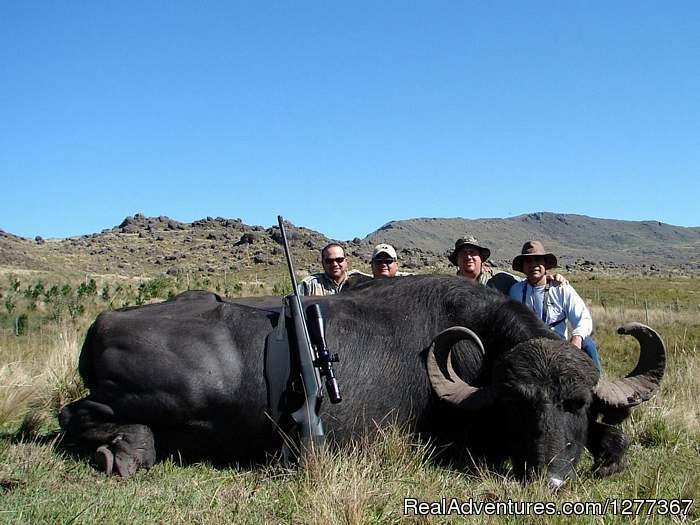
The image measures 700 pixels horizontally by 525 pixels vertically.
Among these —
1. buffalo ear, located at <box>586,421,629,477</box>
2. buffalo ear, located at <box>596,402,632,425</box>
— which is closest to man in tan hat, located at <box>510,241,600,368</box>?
buffalo ear, located at <box>596,402,632,425</box>

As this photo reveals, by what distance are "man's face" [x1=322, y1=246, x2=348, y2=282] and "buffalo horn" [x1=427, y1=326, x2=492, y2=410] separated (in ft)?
12.0

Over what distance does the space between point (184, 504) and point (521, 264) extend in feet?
16.4

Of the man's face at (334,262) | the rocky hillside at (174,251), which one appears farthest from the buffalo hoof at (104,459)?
the rocky hillside at (174,251)

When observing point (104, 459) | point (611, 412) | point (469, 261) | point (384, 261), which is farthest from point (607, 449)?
point (384, 261)

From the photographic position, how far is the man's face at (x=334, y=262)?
368 inches

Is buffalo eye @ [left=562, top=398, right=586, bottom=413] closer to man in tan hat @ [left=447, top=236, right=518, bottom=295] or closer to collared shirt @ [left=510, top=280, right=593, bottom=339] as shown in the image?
collared shirt @ [left=510, top=280, right=593, bottom=339]

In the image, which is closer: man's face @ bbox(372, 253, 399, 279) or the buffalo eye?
the buffalo eye

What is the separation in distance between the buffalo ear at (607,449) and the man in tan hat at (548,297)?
209 centimetres

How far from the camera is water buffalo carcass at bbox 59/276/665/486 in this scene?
17.5 feet

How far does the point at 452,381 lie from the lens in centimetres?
587

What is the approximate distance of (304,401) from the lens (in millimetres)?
5629

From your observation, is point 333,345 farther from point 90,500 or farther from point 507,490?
point 90,500

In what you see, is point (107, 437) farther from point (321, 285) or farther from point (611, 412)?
point (321, 285)

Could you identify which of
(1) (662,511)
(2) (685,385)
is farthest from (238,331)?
(2) (685,385)
